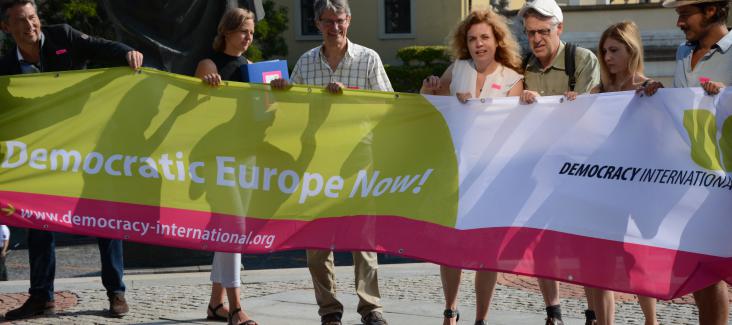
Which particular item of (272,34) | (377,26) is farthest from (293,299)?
(377,26)

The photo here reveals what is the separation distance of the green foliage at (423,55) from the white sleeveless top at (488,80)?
26646mm

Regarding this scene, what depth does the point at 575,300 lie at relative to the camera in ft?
28.0

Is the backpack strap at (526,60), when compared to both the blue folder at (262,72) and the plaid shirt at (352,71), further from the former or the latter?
the blue folder at (262,72)

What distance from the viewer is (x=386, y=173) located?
6484 millimetres

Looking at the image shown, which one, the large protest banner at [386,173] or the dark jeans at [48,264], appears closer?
the large protest banner at [386,173]

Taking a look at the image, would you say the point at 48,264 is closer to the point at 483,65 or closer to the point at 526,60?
the point at 483,65

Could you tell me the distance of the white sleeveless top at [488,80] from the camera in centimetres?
670

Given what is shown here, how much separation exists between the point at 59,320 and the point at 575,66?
3604 mm

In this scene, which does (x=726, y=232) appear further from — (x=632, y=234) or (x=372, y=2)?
(x=372, y=2)

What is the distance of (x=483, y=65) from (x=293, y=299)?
8.55 feet

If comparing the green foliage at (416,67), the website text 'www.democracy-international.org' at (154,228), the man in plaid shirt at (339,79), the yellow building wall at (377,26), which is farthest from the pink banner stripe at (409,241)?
the yellow building wall at (377,26)

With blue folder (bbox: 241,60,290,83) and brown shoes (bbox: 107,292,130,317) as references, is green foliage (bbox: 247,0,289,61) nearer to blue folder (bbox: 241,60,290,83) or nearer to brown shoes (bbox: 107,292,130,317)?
→ brown shoes (bbox: 107,292,130,317)

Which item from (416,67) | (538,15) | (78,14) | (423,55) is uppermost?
(78,14)

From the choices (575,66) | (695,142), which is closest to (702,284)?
(695,142)
